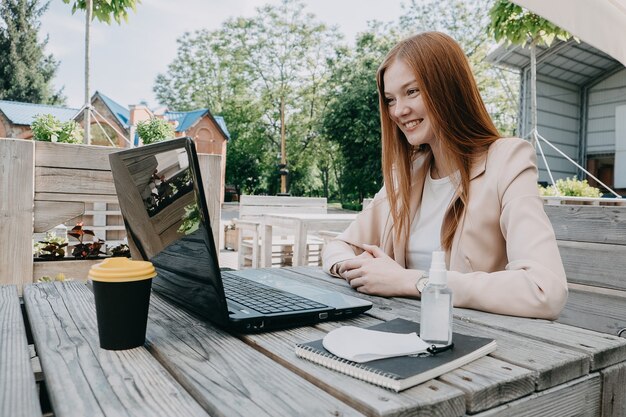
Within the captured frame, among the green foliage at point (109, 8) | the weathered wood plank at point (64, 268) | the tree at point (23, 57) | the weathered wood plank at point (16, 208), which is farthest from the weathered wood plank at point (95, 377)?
the tree at point (23, 57)

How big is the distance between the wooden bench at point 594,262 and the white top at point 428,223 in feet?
2.11

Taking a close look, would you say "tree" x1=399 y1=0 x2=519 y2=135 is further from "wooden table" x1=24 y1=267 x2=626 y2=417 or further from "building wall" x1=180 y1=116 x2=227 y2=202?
"wooden table" x1=24 y1=267 x2=626 y2=417

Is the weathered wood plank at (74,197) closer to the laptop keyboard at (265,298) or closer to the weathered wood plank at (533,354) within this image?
the laptop keyboard at (265,298)

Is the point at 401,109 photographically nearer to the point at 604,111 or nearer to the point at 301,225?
the point at 301,225

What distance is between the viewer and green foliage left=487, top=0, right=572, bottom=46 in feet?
18.6

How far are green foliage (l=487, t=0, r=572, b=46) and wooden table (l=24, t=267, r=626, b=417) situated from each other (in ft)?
18.1

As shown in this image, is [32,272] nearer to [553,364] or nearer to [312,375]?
[312,375]

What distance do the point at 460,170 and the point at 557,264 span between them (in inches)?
18.2

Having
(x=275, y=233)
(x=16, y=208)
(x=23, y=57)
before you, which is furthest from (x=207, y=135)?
(x=16, y=208)

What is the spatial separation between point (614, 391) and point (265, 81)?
85.4 ft

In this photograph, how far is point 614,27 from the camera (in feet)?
7.43

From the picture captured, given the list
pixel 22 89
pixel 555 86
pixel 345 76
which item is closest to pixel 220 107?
pixel 345 76

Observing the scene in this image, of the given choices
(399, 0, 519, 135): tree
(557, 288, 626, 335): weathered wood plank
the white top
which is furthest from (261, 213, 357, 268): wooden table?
(399, 0, 519, 135): tree

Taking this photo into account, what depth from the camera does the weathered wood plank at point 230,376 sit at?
594 mm
